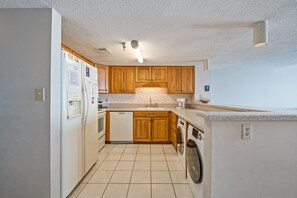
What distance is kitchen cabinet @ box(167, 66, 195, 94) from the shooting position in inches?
190

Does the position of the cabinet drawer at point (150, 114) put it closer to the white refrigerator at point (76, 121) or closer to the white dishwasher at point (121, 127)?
the white dishwasher at point (121, 127)

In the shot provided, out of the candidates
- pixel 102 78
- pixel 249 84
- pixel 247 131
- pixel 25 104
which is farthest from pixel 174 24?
pixel 249 84

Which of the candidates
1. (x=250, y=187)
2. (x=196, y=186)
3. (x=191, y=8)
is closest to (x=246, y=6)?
(x=191, y=8)

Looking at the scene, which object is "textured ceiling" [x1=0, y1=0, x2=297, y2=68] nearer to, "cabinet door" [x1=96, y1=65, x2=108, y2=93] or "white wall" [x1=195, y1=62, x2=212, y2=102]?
"cabinet door" [x1=96, y1=65, x2=108, y2=93]

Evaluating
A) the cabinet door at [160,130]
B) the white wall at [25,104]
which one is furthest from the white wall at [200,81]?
the white wall at [25,104]

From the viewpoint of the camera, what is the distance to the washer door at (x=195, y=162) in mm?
1735

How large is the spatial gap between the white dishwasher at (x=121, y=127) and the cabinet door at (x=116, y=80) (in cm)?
71

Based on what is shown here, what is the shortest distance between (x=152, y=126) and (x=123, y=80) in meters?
1.49

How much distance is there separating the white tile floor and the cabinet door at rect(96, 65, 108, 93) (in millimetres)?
1613

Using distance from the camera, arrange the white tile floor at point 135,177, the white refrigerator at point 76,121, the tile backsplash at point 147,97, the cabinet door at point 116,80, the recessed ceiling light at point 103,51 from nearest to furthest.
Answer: the white refrigerator at point 76,121
the white tile floor at point 135,177
the recessed ceiling light at point 103,51
the cabinet door at point 116,80
the tile backsplash at point 147,97

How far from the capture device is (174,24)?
2152mm

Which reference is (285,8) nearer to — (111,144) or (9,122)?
(9,122)

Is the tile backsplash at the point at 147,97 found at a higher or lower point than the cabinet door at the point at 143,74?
lower

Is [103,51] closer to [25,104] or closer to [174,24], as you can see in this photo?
[174,24]
